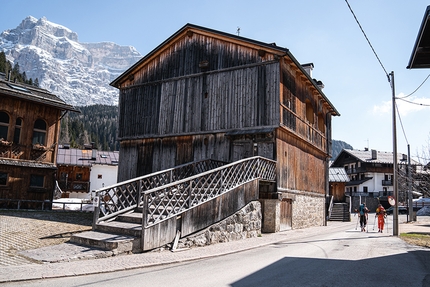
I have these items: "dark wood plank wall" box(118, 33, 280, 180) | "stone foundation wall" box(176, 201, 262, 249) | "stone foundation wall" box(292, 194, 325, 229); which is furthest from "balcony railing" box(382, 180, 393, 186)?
"stone foundation wall" box(176, 201, 262, 249)

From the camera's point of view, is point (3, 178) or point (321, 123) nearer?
point (3, 178)

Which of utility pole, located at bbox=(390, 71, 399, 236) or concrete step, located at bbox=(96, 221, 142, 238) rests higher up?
utility pole, located at bbox=(390, 71, 399, 236)

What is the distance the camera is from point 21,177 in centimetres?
2230

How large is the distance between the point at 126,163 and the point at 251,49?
10.5 m

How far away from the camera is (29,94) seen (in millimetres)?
23188

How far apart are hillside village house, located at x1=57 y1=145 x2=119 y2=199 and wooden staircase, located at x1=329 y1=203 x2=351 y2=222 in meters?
27.9

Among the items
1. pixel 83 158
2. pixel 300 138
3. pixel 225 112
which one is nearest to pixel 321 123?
pixel 300 138

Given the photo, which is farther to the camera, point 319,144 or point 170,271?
point 319,144

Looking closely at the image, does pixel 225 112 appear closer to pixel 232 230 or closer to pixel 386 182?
pixel 232 230

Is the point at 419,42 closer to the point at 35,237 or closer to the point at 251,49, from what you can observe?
the point at 251,49

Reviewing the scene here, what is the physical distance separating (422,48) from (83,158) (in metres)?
43.4

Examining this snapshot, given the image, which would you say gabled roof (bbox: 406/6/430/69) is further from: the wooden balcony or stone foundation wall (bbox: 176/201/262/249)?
the wooden balcony

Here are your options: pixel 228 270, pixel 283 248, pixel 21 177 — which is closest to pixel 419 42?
pixel 283 248

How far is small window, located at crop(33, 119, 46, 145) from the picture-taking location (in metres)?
23.6
